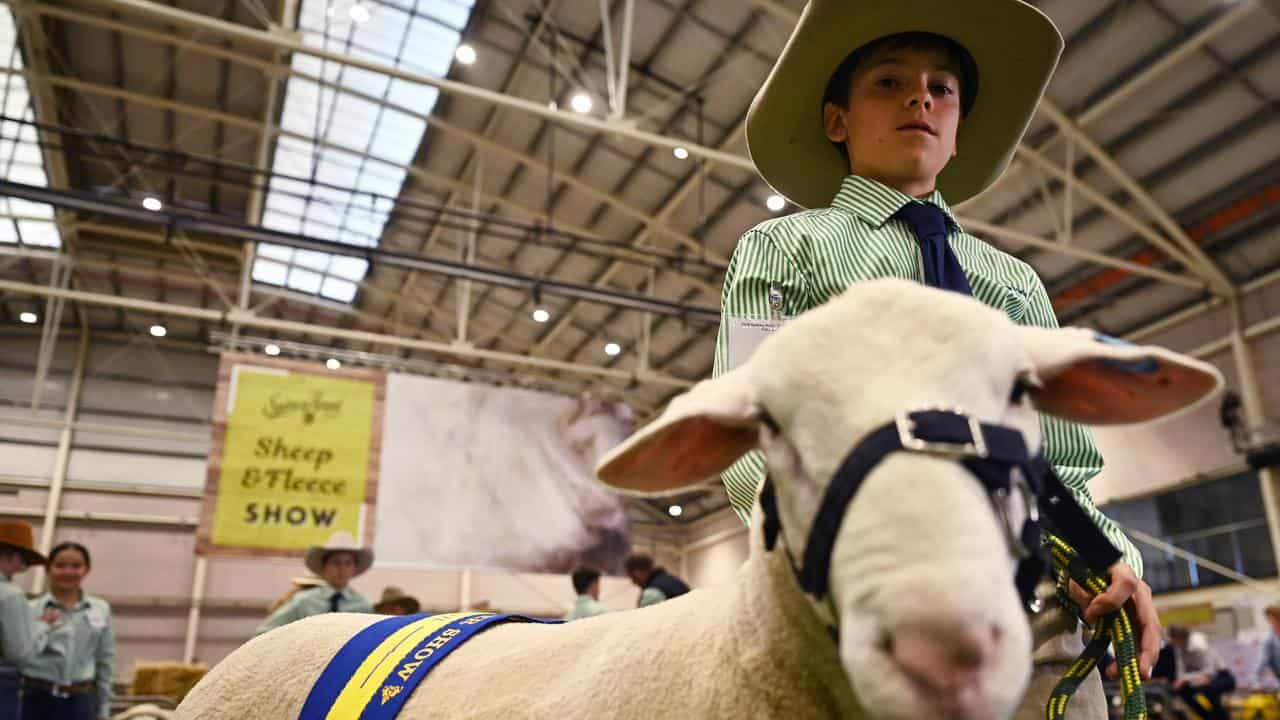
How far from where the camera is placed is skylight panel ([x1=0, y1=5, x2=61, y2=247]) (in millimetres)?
11789

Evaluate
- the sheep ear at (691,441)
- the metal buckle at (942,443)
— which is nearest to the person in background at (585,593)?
the sheep ear at (691,441)

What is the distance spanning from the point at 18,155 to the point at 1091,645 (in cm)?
1704

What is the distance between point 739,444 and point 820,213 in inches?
24.3

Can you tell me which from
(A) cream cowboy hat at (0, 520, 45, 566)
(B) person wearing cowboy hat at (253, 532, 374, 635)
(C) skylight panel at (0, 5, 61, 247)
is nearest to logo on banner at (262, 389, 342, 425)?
(B) person wearing cowboy hat at (253, 532, 374, 635)

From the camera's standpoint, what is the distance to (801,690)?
3.31 ft

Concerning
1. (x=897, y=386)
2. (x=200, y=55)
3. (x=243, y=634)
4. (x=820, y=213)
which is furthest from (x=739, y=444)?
(x=243, y=634)

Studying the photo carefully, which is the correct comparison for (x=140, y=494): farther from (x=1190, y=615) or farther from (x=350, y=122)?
(x=1190, y=615)

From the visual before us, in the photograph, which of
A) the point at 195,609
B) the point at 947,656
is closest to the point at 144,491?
the point at 195,609

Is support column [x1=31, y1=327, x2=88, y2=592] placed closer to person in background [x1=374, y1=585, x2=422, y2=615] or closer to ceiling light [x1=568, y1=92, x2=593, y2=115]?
person in background [x1=374, y1=585, x2=422, y2=615]

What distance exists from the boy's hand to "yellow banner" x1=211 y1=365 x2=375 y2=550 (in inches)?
312

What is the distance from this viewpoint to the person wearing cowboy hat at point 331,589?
4.91m

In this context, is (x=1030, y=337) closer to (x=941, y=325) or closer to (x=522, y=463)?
(x=941, y=325)

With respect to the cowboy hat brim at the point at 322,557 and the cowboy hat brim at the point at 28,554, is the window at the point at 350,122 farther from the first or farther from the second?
the cowboy hat brim at the point at 28,554

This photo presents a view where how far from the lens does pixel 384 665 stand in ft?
4.96
